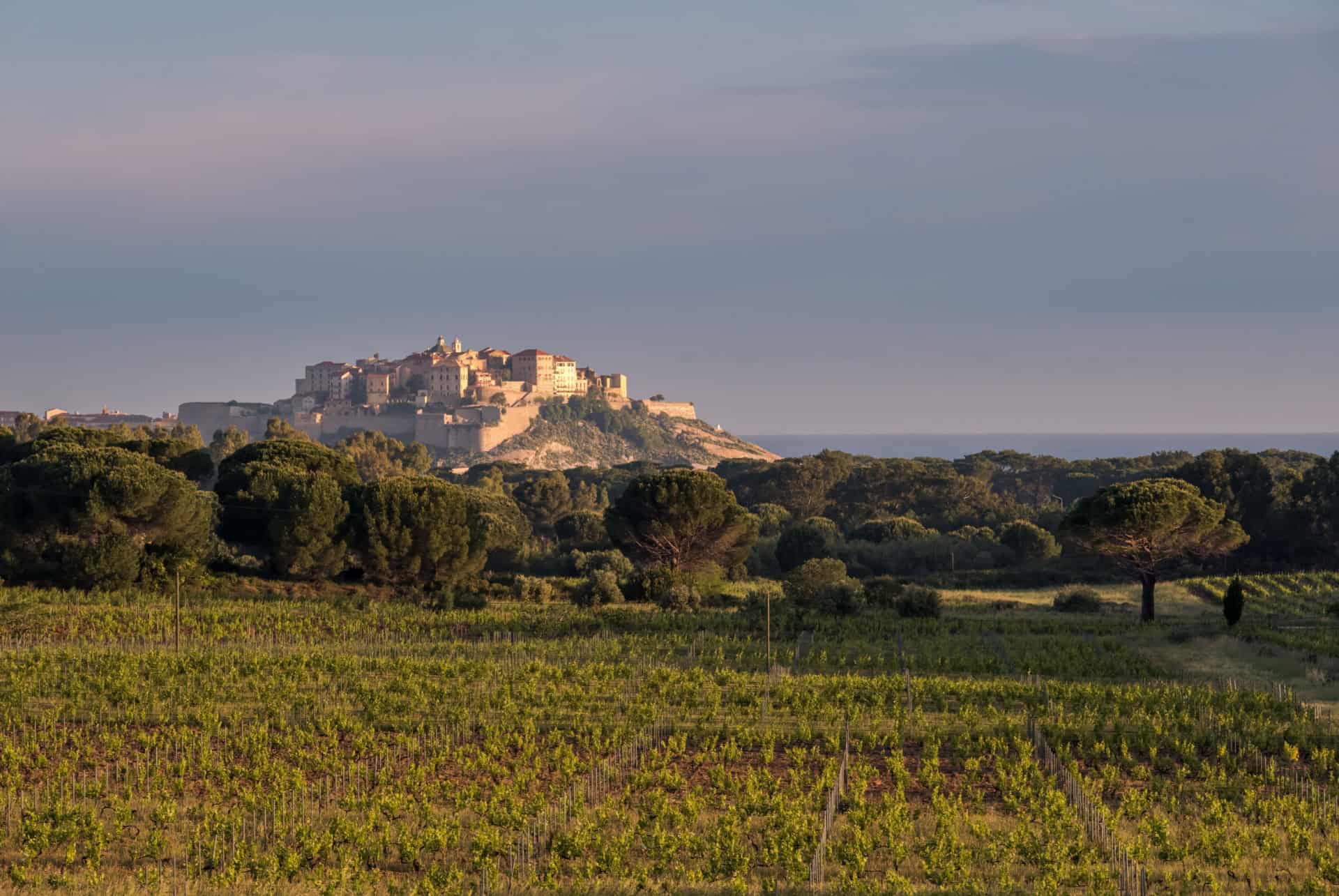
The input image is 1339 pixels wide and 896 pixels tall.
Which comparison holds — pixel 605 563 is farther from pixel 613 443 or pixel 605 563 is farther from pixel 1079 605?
pixel 613 443

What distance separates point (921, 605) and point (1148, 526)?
26.8 feet

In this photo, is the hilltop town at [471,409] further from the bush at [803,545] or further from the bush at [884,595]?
the bush at [884,595]

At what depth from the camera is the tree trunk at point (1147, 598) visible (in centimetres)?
3997

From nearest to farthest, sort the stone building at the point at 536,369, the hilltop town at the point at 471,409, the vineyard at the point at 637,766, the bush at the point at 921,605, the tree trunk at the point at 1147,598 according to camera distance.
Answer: the vineyard at the point at 637,766 < the bush at the point at 921,605 < the tree trunk at the point at 1147,598 < the hilltop town at the point at 471,409 < the stone building at the point at 536,369

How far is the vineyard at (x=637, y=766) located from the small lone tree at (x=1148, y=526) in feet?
27.7

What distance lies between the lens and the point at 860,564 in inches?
2297

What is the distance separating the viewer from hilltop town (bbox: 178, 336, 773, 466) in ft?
493

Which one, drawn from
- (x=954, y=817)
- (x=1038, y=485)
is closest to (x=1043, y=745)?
(x=954, y=817)

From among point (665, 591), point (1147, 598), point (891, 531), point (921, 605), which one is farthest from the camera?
point (891, 531)

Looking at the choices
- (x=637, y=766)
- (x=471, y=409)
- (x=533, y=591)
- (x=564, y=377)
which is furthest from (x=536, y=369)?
(x=637, y=766)

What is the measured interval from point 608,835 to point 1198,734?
461 inches

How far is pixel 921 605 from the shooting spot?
1550 inches

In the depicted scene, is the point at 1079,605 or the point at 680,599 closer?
the point at 680,599

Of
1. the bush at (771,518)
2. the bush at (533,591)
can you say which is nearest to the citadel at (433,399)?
the bush at (771,518)
